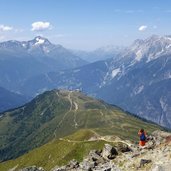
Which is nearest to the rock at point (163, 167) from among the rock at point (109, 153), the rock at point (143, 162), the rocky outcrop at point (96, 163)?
the rock at point (143, 162)

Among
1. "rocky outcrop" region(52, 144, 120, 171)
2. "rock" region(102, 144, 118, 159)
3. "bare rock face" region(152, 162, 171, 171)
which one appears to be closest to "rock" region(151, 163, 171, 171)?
"bare rock face" region(152, 162, 171, 171)

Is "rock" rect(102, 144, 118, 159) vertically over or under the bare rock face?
under

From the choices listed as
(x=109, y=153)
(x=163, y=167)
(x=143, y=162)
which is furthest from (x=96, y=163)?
(x=163, y=167)

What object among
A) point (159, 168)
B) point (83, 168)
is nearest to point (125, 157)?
point (83, 168)

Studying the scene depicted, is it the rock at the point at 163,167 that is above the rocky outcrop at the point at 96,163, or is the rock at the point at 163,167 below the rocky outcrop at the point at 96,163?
above

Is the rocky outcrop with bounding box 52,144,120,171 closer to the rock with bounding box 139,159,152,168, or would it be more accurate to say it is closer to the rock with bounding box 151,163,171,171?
the rock with bounding box 139,159,152,168

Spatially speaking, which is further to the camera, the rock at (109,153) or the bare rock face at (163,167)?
the rock at (109,153)

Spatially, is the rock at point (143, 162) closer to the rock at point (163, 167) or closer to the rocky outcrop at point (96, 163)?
the rocky outcrop at point (96, 163)

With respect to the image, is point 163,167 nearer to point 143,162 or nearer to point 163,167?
point 163,167

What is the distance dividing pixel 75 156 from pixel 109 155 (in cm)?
10533

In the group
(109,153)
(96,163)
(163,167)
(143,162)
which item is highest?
(163,167)

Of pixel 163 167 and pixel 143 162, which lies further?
pixel 143 162

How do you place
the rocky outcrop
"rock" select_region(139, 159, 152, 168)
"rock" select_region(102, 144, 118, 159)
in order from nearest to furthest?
"rock" select_region(139, 159, 152, 168), the rocky outcrop, "rock" select_region(102, 144, 118, 159)

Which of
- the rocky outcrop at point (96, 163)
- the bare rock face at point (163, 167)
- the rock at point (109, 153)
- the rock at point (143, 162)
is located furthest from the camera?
the rock at point (109, 153)
